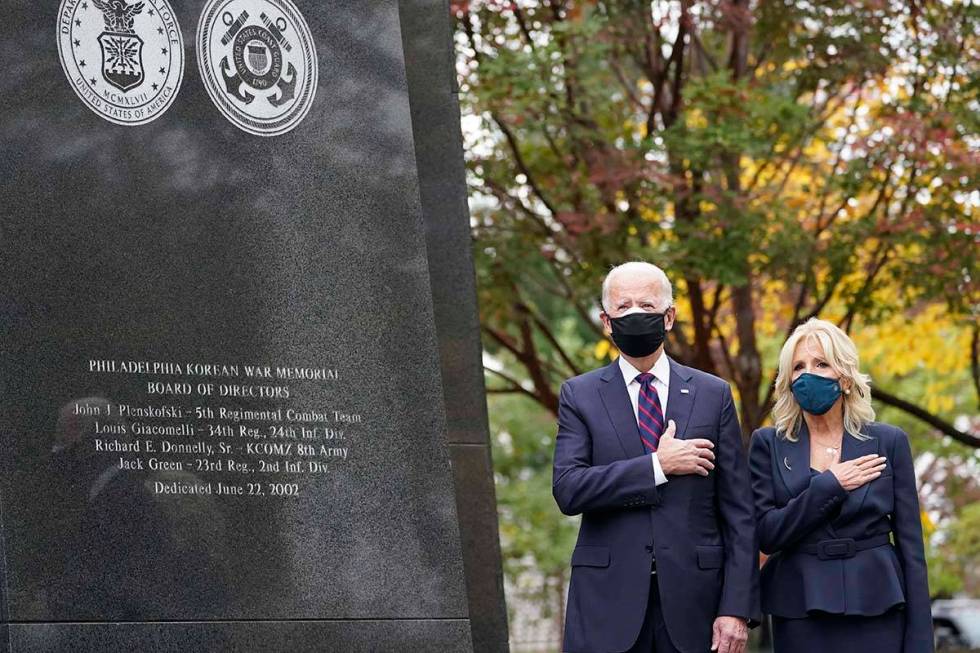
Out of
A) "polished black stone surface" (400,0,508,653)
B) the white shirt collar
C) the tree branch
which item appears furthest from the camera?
the tree branch

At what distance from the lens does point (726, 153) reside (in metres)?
12.4

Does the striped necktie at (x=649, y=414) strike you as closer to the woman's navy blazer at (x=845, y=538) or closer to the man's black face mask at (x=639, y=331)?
the man's black face mask at (x=639, y=331)

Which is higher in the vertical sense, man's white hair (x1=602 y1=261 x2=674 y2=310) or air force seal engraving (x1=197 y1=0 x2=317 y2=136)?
air force seal engraving (x1=197 y1=0 x2=317 y2=136)

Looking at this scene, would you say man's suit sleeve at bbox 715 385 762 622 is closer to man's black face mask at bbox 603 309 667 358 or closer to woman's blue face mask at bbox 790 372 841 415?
woman's blue face mask at bbox 790 372 841 415

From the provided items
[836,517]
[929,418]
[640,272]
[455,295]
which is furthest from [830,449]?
[929,418]

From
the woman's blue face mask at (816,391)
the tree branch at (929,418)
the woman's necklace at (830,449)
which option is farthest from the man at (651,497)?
the tree branch at (929,418)

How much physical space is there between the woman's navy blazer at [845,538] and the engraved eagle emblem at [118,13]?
119 inches

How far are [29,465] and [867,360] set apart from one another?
1445 cm

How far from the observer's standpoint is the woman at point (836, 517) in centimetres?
571

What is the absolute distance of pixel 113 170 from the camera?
219 inches

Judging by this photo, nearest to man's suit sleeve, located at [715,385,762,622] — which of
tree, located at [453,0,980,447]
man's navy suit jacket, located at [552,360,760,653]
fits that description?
man's navy suit jacket, located at [552,360,760,653]

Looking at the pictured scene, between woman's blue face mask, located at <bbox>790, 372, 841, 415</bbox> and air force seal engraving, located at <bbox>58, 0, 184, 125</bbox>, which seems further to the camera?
woman's blue face mask, located at <bbox>790, 372, 841, 415</bbox>

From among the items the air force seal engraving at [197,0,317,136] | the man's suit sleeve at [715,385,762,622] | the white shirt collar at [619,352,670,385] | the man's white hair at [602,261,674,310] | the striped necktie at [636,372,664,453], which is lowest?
the man's suit sleeve at [715,385,762,622]

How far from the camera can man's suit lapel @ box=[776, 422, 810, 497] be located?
5879 millimetres
